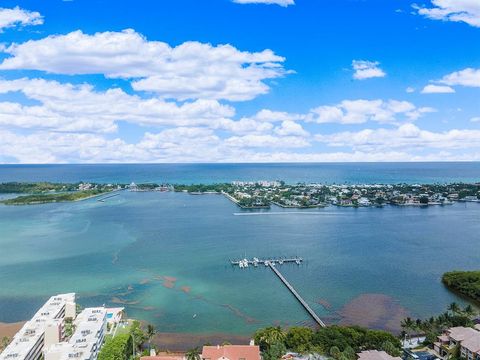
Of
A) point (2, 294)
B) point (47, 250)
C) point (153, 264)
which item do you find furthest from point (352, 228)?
point (2, 294)

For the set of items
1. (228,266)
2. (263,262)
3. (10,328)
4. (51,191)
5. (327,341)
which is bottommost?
(10,328)

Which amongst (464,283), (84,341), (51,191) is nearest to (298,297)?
(464,283)

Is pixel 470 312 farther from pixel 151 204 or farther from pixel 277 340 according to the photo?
pixel 151 204

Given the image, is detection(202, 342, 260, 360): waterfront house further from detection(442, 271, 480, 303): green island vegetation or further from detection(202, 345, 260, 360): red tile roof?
detection(442, 271, 480, 303): green island vegetation

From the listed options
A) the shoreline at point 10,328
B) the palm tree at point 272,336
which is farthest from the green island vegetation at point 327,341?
the shoreline at point 10,328

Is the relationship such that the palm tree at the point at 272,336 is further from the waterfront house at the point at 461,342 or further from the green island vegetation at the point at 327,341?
the waterfront house at the point at 461,342

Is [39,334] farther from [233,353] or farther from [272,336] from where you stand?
[272,336]
